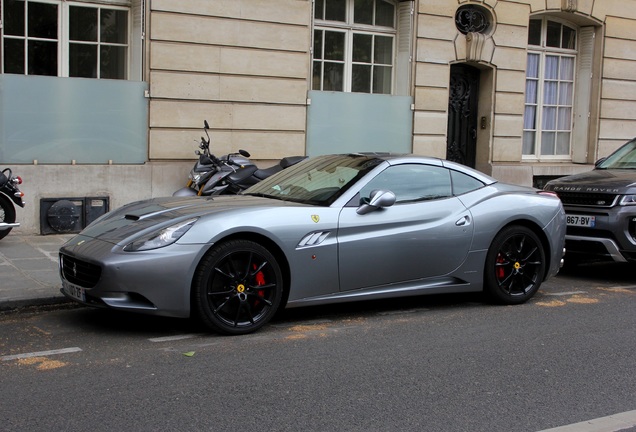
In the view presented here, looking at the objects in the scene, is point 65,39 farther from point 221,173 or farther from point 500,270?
point 500,270

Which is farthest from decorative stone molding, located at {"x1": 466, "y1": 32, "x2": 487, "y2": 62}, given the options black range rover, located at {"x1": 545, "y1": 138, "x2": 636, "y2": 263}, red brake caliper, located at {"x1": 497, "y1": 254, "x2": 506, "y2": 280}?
red brake caliper, located at {"x1": 497, "y1": 254, "x2": 506, "y2": 280}

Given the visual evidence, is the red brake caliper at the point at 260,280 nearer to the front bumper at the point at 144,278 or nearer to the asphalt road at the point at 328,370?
the asphalt road at the point at 328,370

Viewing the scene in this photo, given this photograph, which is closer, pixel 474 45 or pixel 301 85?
pixel 301 85

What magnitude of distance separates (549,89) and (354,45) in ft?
16.5

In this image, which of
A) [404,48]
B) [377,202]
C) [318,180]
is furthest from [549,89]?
[377,202]

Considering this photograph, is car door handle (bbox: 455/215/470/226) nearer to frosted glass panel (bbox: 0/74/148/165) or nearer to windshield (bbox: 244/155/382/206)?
windshield (bbox: 244/155/382/206)

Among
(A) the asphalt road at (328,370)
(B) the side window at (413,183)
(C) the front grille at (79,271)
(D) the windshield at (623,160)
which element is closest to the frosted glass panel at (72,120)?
(A) the asphalt road at (328,370)

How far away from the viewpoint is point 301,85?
13273 millimetres

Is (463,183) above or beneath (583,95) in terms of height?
beneath

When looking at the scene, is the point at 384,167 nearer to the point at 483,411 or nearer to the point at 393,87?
the point at 483,411

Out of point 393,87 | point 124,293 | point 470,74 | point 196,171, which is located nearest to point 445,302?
point 124,293

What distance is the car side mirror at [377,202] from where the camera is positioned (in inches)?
267

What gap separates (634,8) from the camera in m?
17.2

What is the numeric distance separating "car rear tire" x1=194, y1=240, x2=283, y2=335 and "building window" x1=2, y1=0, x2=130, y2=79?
6.52 meters
